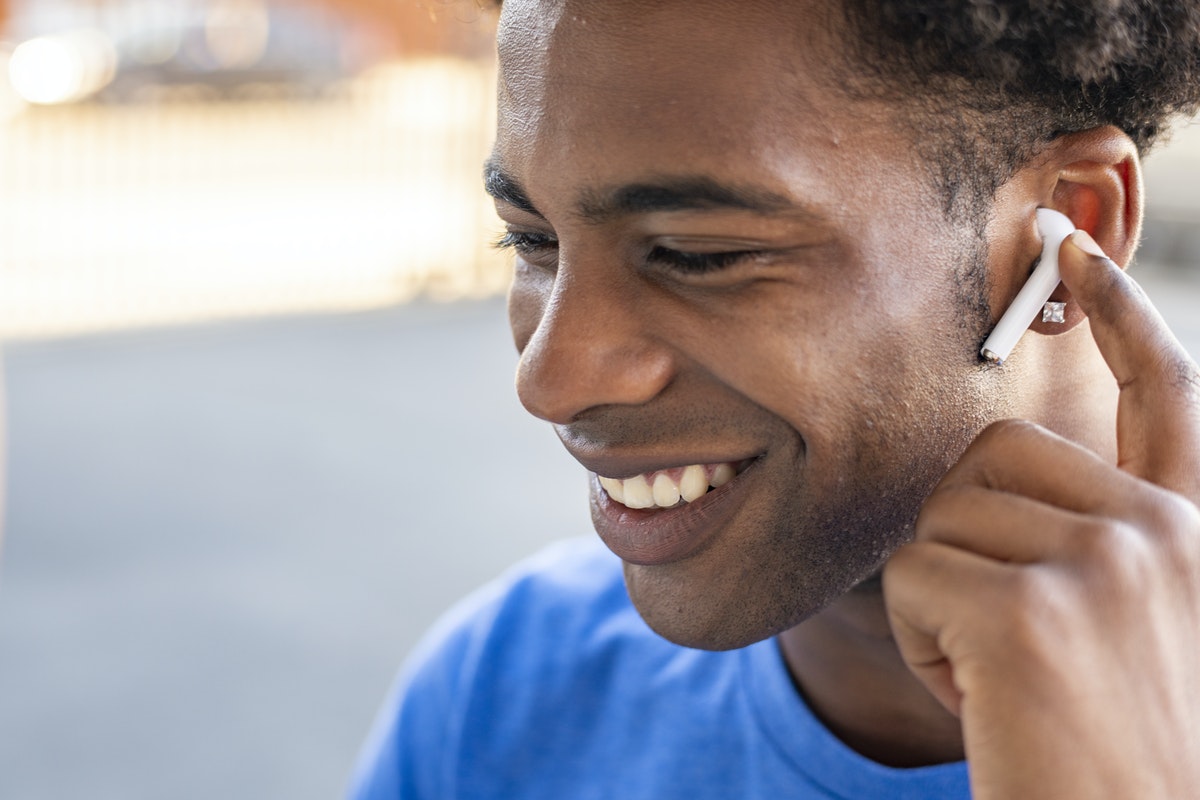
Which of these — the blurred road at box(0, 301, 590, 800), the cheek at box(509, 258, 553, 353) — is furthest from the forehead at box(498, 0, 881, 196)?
the blurred road at box(0, 301, 590, 800)

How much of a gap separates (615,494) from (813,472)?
0.87 ft

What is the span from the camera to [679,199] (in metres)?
1.38

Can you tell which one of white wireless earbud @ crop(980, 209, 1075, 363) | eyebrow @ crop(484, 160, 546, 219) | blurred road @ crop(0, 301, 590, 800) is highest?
eyebrow @ crop(484, 160, 546, 219)

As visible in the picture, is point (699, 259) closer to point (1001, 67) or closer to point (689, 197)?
point (689, 197)

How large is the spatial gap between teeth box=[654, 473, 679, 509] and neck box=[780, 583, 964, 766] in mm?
315

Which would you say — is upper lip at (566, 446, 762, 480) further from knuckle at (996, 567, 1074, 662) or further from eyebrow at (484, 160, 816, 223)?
knuckle at (996, 567, 1074, 662)

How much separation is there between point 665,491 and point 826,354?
0.83ft

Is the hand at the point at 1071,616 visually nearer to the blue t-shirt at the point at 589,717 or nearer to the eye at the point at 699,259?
the eye at the point at 699,259

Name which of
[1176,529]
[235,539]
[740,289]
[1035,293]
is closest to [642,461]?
[740,289]

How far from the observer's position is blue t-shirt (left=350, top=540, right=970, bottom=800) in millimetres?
1751

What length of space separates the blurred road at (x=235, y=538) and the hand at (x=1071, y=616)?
352 centimetres

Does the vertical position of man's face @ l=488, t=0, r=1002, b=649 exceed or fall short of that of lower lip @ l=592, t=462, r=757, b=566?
it exceeds it

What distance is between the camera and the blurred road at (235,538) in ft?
15.1

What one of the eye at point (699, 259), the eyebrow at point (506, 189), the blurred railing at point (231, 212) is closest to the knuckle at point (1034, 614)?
the eye at point (699, 259)
